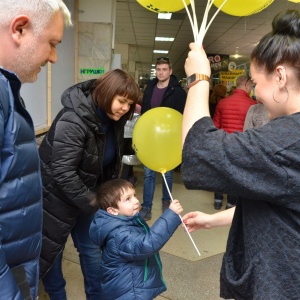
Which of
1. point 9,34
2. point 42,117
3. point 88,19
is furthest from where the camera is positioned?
point 88,19

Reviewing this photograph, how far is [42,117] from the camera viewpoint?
14.1 feet

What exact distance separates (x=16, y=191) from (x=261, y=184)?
2.28 feet

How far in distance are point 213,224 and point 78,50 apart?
4474mm

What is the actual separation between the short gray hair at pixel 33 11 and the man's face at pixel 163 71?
3.14 metres

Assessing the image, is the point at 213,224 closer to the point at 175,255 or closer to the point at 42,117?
the point at 175,255

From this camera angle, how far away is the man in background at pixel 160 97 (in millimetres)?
4148

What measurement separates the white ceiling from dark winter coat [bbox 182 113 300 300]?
6832mm

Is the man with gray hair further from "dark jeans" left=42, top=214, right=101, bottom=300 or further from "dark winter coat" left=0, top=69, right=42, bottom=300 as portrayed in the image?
"dark jeans" left=42, top=214, right=101, bottom=300

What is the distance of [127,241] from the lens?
5.66 ft

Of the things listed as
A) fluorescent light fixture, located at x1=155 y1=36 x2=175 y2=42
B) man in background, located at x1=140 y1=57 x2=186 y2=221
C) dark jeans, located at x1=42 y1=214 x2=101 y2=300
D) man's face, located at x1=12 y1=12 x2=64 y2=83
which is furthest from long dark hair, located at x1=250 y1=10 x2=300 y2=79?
fluorescent light fixture, located at x1=155 y1=36 x2=175 y2=42

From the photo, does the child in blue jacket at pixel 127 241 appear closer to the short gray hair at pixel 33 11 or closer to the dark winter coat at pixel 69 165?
the dark winter coat at pixel 69 165

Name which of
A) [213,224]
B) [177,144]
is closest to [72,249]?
[177,144]

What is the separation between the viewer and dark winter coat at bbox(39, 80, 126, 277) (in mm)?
1920

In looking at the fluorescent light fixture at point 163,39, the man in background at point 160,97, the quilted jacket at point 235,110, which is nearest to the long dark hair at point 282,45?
the man in background at point 160,97
